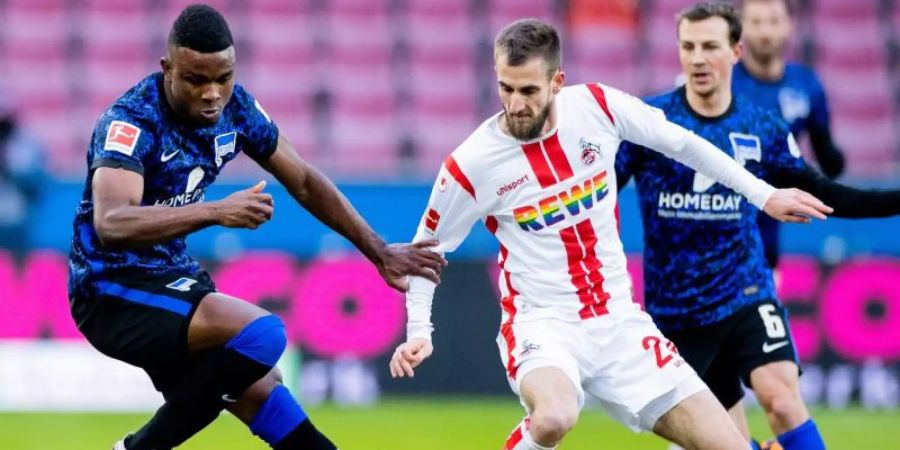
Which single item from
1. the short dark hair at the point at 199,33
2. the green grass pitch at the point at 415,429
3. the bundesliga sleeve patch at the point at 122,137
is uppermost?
the short dark hair at the point at 199,33

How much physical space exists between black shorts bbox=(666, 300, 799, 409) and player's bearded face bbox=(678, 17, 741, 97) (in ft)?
3.40

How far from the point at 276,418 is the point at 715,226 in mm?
2194

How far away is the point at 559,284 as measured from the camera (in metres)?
6.44

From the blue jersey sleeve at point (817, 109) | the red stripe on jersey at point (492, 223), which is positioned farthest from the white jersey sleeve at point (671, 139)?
the blue jersey sleeve at point (817, 109)

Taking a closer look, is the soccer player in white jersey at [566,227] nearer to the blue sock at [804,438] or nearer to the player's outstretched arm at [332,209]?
the player's outstretched arm at [332,209]

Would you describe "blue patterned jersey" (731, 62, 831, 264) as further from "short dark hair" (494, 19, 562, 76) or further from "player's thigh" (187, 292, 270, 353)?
"player's thigh" (187, 292, 270, 353)

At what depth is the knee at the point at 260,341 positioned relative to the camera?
20.1 feet

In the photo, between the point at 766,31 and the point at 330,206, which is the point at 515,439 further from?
the point at 766,31

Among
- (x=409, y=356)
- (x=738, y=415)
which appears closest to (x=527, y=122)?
(x=409, y=356)

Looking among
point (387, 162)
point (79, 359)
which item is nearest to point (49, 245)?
point (79, 359)

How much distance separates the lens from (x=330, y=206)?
6.78 metres

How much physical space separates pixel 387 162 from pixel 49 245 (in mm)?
4563

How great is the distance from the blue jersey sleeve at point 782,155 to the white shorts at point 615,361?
3.91ft

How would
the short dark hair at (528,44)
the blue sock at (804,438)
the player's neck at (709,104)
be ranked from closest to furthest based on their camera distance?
the short dark hair at (528,44) → the blue sock at (804,438) → the player's neck at (709,104)
